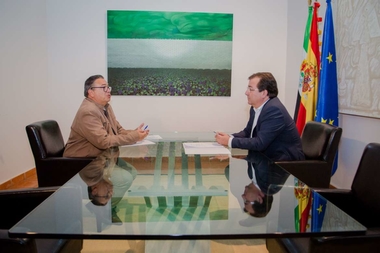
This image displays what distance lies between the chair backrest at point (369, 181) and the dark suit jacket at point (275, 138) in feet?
2.74

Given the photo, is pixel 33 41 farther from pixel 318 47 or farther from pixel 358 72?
pixel 358 72

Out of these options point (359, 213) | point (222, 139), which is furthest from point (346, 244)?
point (222, 139)

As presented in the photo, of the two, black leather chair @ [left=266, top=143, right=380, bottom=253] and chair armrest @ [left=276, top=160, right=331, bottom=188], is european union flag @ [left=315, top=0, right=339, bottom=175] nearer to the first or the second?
chair armrest @ [left=276, top=160, right=331, bottom=188]

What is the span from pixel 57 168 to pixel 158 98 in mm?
2494

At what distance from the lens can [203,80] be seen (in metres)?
4.60

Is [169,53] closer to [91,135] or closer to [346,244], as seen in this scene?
[91,135]

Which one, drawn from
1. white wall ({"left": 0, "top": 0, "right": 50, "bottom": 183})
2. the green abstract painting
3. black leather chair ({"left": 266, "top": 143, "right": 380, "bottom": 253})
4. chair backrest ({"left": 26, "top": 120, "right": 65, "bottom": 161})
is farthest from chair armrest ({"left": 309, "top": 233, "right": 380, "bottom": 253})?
the green abstract painting

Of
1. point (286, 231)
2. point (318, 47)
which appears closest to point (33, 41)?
point (318, 47)

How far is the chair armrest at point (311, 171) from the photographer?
2.22 meters

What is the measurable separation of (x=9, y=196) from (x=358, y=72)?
2.95 meters

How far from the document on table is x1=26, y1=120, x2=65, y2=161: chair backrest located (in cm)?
96

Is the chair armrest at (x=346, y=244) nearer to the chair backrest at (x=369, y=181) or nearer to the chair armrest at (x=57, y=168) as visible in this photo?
the chair backrest at (x=369, y=181)

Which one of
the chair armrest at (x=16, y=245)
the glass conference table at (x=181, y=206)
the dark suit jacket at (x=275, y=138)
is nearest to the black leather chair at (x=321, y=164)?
the dark suit jacket at (x=275, y=138)

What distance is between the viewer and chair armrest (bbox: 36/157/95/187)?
2270mm
